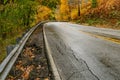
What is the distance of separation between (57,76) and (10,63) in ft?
4.22

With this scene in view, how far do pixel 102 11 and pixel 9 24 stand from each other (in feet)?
64.6

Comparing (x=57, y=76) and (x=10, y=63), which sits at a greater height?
(x=10, y=63)

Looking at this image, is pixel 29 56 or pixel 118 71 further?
pixel 29 56

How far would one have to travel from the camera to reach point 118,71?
744 cm

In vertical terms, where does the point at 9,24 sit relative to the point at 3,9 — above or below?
below

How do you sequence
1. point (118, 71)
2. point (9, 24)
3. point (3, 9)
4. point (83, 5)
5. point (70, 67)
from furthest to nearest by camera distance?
1. point (83, 5)
2. point (9, 24)
3. point (3, 9)
4. point (70, 67)
5. point (118, 71)

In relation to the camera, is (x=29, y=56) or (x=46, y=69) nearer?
(x=46, y=69)

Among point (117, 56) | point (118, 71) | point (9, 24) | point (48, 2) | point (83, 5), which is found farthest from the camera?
point (83, 5)

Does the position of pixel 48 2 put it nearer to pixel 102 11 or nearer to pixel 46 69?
pixel 102 11

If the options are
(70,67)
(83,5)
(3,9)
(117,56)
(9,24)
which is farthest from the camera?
(83,5)

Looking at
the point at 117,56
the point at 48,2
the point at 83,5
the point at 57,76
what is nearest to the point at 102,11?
the point at 48,2

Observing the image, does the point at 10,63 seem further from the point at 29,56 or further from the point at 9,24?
the point at 9,24

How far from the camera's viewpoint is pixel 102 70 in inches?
303

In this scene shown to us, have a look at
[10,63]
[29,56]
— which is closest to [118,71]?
[10,63]
